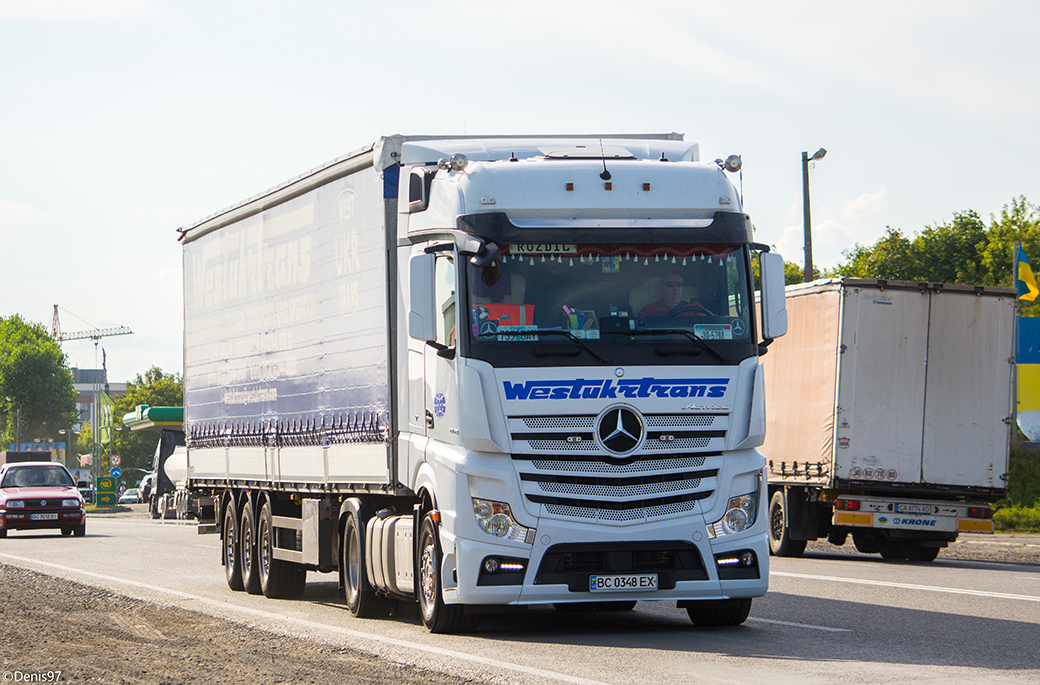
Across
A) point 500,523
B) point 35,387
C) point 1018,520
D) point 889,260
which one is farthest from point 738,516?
point 35,387

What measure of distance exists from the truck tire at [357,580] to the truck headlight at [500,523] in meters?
2.75

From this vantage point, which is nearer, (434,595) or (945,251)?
(434,595)

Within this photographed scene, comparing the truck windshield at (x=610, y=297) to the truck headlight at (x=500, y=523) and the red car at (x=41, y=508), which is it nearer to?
the truck headlight at (x=500, y=523)

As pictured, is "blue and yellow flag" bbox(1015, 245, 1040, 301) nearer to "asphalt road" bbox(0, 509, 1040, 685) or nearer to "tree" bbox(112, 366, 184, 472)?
"asphalt road" bbox(0, 509, 1040, 685)

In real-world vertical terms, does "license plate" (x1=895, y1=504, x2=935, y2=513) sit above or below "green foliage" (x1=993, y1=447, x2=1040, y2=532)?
above

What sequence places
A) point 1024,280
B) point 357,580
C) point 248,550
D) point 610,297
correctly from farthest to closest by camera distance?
1. point 1024,280
2. point 248,550
3. point 357,580
4. point 610,297

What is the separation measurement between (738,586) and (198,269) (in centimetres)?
1000

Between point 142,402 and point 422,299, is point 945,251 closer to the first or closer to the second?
point 422,299

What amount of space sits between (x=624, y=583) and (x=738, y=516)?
1.02 meters

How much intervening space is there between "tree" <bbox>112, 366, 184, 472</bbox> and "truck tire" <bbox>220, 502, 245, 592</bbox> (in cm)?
12447

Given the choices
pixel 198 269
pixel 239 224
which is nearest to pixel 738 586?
pixel 239 224

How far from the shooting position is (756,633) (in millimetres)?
11602

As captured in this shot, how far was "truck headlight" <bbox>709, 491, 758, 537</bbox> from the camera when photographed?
1113 cm

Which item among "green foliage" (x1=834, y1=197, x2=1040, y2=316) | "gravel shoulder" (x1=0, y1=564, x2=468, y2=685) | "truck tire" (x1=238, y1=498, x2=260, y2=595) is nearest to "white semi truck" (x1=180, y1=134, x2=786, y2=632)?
"gravel shoulder" (x1=0, y1=564, x2=468, y2=685)
